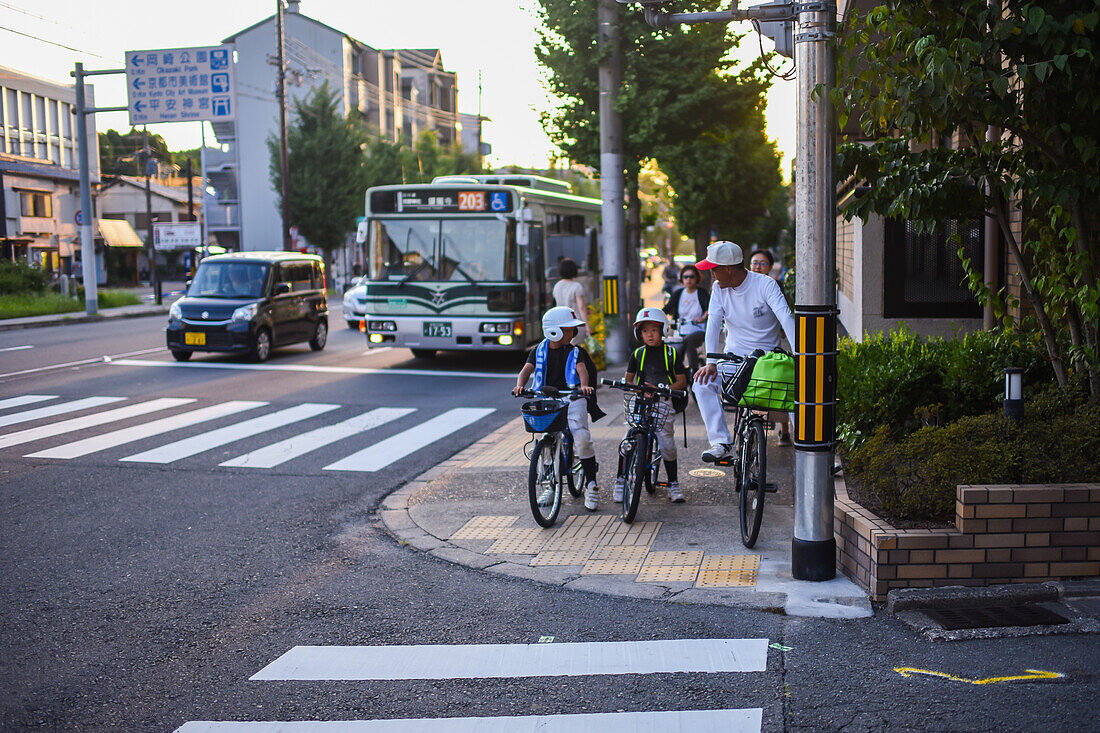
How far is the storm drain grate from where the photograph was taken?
4.75m

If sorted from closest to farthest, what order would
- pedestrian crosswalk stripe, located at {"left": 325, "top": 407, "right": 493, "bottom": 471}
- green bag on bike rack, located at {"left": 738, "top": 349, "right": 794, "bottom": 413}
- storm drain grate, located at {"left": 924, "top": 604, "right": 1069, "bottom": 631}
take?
storm drain grate, located at {"left": 924, "top": 604, "right": 1069, "bottom": 631}
green bag on bike rack, located at {"left": 738, "top": 349, "right": 794, "bottom": 413}
pedestrian crosswalk stripe, located at {"left": 325, "top": 407, "right": 493, "bottom": 471}

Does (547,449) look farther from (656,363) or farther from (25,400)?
(25,400)

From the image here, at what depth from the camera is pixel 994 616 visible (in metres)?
4.86

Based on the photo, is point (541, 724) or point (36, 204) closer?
point (541, 724)

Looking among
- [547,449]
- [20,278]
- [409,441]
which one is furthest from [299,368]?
[20,278]

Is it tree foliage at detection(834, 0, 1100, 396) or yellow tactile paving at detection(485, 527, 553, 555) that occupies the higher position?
tree foliage at detection(834, 0, 1100, 396)

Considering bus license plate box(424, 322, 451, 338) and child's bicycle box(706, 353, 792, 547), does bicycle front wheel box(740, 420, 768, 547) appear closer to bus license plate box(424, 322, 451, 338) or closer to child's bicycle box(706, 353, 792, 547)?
child's bicycle box(706, 353, 792, 547)

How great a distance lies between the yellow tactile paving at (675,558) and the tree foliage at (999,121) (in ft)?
7.76

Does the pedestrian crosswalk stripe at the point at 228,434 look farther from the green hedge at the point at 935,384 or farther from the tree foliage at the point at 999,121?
the tree foliage at the point at 999,121

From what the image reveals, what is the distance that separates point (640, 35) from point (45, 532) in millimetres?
13543

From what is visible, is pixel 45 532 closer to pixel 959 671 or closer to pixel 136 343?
pixel 959 671

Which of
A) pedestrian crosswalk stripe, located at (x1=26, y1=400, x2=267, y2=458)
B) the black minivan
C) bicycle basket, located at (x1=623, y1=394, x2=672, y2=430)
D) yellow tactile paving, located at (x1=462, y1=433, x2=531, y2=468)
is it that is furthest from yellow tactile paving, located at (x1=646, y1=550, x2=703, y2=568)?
the black minivan

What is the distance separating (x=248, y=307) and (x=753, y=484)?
45.1 ft

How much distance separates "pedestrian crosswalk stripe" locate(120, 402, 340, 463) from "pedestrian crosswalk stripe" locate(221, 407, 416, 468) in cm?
57
